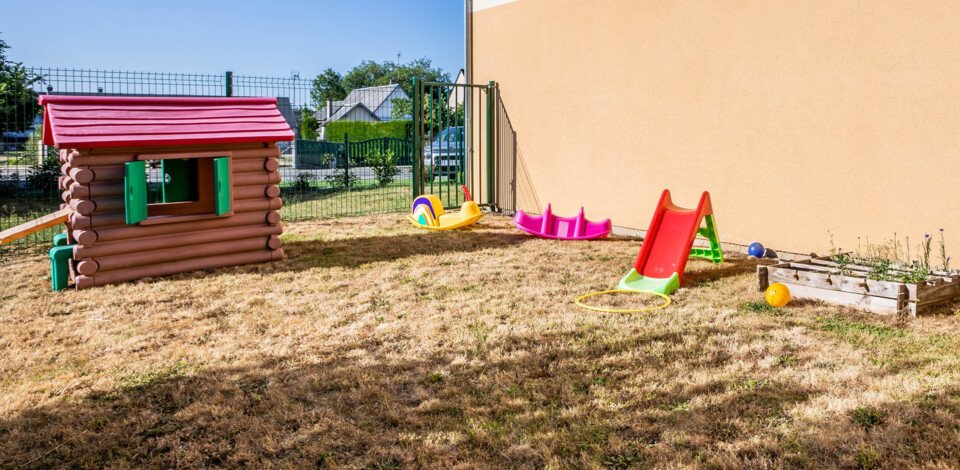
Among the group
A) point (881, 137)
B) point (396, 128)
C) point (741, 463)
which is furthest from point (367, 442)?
point (396, 128)

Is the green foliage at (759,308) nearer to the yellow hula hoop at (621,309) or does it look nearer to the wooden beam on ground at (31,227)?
the yellow hula hoop at (621,309)

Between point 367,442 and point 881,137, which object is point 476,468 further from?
point 881,137

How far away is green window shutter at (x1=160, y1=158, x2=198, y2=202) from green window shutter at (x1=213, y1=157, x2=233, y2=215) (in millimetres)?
978

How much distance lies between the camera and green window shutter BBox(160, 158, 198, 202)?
8.27 metres

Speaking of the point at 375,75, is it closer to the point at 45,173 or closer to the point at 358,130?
the point at 358,130

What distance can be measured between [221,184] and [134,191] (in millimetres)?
881

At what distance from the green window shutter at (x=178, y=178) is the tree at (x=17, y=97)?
331 centimetres

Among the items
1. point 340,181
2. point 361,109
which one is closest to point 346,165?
point 340,181

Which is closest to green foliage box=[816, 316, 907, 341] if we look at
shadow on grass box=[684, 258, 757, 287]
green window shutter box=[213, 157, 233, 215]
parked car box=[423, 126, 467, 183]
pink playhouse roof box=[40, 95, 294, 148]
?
shadow on grass box=[684, 258, 757, 287]

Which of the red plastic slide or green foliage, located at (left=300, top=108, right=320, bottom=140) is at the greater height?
green foliage, located at (left=300, top=108, right=320, bottom=140)

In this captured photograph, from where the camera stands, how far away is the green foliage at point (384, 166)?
17859mm

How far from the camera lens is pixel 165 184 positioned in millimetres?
8320

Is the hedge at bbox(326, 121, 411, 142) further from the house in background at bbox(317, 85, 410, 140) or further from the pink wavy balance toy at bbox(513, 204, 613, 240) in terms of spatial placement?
the pink wavy balance toy at bbox(513, 204, 613, 240)

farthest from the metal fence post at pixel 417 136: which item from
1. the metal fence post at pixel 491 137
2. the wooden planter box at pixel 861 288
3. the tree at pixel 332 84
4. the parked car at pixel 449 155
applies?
the tree at pixel 332 84
